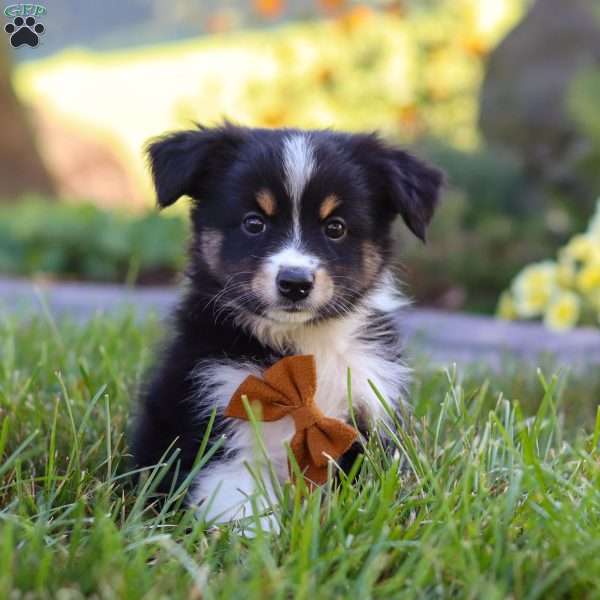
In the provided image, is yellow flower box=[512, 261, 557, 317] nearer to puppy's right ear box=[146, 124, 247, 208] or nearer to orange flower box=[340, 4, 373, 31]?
puppy's right ear box=[146, 124, 247, 208]

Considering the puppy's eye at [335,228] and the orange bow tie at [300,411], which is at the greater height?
the puppy's eye at [335,228]

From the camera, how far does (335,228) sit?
3.19 metres

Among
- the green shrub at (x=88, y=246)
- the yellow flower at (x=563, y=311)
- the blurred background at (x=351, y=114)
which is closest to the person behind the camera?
the yellow flower at (x=563, y=311)

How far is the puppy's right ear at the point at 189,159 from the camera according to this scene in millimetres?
3240

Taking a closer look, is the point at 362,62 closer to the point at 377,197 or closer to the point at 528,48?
the point at 528,48

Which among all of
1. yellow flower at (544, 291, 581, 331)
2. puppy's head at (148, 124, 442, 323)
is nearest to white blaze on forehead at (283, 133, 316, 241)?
puppy's head at (148, 124, 442, 323)

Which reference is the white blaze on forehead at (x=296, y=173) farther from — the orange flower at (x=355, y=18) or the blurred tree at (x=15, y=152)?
→ the blurred tree at (x=15, y=152)

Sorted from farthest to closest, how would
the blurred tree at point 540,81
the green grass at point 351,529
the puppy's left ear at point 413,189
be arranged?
the blurred tree at point 540,81, the puppy's left ear at point 413,189, the green grass at point 351,529

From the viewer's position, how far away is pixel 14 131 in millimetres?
11789

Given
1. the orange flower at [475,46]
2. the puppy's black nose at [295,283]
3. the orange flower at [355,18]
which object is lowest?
the puppy's black nose at [295,283]

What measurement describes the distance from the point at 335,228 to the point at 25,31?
1.45 meters

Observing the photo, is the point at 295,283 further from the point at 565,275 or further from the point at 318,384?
the point at 565,275

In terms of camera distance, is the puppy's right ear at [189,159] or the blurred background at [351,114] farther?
the blurred background at [351,114]

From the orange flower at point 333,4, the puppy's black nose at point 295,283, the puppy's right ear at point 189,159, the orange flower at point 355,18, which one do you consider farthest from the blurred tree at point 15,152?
the puppy's black nose at point 295,283
